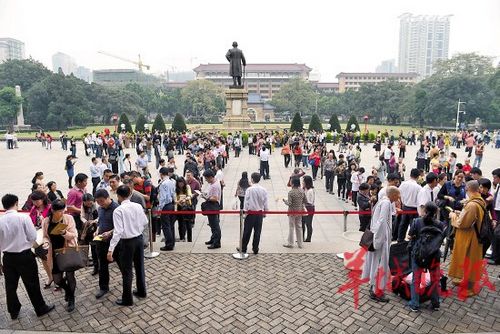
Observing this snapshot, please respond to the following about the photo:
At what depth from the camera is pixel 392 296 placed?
19.1ft

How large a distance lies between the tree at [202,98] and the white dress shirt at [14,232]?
7290 centimetres

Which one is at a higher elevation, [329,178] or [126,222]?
[126,222]

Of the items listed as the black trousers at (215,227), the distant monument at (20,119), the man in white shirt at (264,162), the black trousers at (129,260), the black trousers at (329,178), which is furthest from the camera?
the distant monument at (20,119)

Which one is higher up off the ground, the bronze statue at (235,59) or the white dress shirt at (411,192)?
the bronze statue at (235,59)

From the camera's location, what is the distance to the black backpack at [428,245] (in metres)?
5.04

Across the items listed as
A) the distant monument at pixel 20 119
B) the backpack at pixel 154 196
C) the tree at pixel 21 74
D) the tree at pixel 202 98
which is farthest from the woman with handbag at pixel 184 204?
the tree at pixel 202 98

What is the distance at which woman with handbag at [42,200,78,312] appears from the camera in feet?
17.0

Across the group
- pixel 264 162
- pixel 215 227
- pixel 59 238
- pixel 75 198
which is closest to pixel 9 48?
→ pixel 264 162

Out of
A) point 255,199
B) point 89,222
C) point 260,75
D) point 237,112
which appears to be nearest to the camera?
point 89,222

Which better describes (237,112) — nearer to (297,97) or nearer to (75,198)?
(75,198)

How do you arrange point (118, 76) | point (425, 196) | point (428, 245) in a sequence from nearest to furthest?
1. point (428, 245)
2. point (425, 196)
3. point (118, 76)

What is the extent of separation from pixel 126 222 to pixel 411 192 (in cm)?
591

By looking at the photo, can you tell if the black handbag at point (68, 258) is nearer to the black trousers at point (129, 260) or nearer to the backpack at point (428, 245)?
the black trousers at point (129, 260)

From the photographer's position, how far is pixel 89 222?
6.02m
